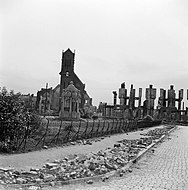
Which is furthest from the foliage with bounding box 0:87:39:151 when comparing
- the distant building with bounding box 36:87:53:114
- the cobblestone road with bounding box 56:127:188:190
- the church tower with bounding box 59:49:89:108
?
the church tower with bounding box 59:49:89:108

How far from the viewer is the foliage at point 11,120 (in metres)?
10.3

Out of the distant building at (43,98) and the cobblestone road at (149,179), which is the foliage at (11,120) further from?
the distant building at (43,98)

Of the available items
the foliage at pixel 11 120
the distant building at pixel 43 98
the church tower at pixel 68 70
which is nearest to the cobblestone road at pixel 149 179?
the foliage at pixel 11 120

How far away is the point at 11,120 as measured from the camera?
10.4m

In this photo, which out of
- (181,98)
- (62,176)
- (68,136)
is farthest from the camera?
(181,98)

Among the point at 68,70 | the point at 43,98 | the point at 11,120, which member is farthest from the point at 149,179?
the point at 68,70

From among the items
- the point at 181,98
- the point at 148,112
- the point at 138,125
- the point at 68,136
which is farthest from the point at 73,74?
the point at 68,136

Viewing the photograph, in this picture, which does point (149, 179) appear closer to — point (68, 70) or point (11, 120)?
point (11, 120)

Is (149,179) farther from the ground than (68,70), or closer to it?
closer to it

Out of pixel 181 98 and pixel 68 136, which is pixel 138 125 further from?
pixel 181 98

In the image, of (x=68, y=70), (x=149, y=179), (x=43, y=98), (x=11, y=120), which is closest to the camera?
(x=149, y=179)

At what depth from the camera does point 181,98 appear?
198 ft

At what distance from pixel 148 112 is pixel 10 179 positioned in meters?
57.0

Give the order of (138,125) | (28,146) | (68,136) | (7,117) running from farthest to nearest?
(138,125) → (68,136) → (28,146) → (7,117)
